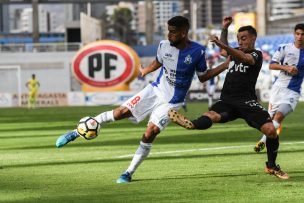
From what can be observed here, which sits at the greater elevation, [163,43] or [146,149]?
[163,43]

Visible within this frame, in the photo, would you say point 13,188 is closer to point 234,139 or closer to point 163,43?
point 163,43

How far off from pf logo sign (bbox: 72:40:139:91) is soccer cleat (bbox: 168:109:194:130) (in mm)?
42835

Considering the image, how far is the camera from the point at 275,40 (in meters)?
75.6

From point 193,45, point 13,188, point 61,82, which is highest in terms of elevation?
point 193,45

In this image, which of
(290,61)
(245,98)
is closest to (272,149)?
(245,98)

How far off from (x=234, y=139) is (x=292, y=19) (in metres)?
102

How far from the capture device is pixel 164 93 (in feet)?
45.3

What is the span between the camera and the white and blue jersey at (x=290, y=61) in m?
17.4

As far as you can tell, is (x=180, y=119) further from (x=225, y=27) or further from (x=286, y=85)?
(x=286, y=85)

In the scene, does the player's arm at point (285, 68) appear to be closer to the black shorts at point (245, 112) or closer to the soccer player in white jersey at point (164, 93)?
the black shorts at point (245, 112)

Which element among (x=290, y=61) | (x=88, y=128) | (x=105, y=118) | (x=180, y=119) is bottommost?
(x=88, y=128)

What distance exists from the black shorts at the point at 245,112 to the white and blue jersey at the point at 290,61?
124 inches

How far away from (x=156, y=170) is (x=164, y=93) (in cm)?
184

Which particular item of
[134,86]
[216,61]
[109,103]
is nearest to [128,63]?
[109,103]
